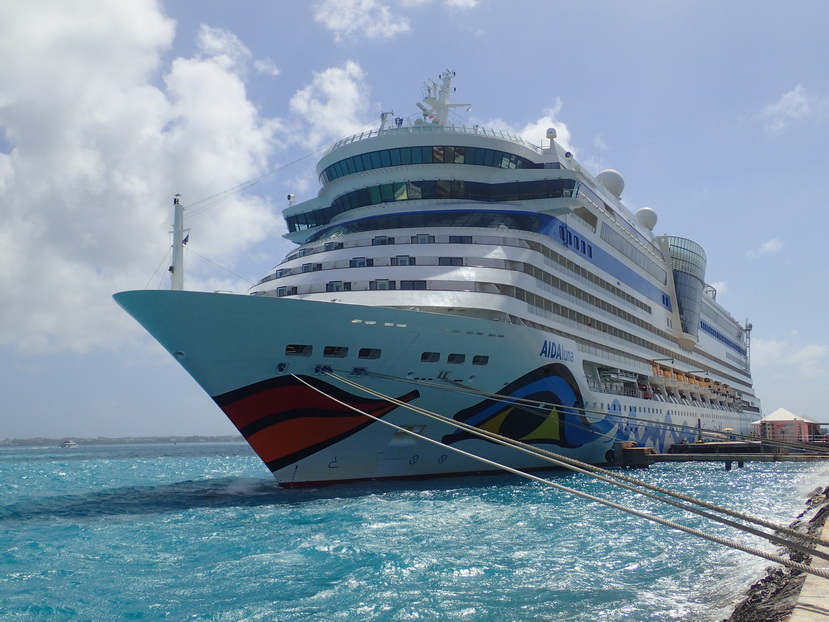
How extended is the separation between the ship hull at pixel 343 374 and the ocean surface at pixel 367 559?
1089mm

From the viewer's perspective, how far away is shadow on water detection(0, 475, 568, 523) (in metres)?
15.7

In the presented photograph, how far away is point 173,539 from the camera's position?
11.8 metres

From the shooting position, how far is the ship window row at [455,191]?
23.9 metres

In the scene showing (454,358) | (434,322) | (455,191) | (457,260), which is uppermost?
(455,191)

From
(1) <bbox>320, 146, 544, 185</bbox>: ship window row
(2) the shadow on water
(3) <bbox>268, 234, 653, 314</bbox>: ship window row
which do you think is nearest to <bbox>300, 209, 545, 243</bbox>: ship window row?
(3) <bbox>268, 234, 653, 314</bbox>: ship window row

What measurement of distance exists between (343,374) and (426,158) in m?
11.0

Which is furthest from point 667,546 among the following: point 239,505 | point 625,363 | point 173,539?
point 625,363

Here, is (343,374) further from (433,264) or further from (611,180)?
(611,180)

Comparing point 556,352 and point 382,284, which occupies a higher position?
point 382,284

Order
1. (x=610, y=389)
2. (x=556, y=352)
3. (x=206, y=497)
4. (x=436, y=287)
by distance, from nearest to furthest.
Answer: (x=206, y=497) < (x=436, y=287) < (x=556, y=352) < (x=610, y=389)

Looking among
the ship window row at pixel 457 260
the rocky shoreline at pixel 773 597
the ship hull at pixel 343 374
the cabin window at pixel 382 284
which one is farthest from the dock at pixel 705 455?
the cabin window at pixel 382 284

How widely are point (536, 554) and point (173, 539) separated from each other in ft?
21.6

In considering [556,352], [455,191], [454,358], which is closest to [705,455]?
[556,352]

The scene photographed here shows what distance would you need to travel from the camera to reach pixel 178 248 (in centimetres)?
1590
